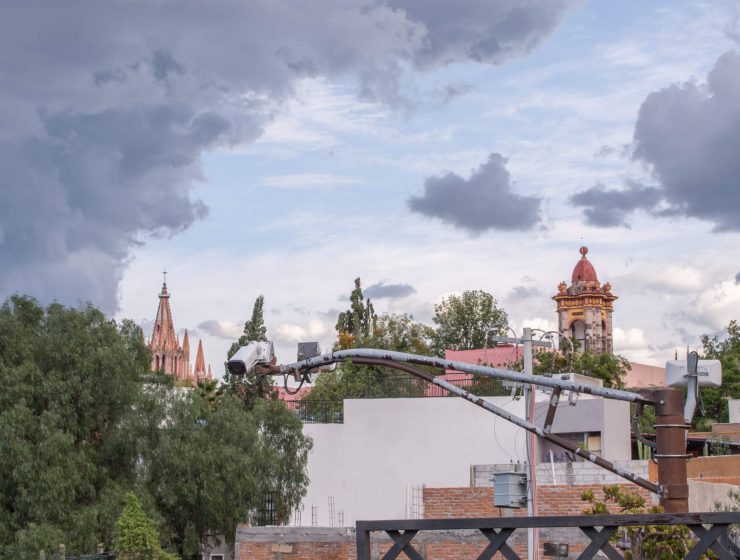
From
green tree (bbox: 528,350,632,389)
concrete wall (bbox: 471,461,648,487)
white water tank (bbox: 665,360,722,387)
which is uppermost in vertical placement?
green tree (bbox: 528,350,632,389)

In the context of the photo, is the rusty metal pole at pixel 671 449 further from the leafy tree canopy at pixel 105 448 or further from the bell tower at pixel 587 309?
the bell tower at pixel 587 309

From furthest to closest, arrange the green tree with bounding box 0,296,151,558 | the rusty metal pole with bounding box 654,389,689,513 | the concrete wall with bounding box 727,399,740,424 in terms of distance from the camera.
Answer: the concrete wall with bounding box 727,399,740,424 < the green tree with bounding box 0,296,151,558 < the rusty metal pole with bounding box 654,389,689,513

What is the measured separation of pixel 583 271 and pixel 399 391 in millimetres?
89971

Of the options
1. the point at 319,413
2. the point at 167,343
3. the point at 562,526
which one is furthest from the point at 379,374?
the point at 167,343

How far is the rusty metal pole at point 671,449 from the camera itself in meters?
10.9

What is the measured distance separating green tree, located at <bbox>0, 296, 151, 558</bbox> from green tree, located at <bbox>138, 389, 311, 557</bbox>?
88 centimetres

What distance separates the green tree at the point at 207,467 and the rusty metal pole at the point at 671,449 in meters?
23.3

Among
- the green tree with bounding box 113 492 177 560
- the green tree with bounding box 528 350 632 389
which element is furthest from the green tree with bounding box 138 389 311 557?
the green tree with bounding box 528 350 632 389

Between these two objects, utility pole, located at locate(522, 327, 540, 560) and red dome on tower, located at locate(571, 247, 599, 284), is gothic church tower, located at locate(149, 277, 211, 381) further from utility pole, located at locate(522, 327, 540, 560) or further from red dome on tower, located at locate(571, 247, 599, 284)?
utility pole, located at locate(522, 327, 540, 560)

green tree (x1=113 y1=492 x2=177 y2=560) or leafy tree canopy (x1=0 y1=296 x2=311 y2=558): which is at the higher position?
leafy tree canopy (x1=0 y1=296 x2=311 y2=558)

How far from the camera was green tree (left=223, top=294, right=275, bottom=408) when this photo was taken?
53.7 meters

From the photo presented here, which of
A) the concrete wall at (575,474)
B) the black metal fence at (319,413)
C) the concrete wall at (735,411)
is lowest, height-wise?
the concrete wall at (575,474)

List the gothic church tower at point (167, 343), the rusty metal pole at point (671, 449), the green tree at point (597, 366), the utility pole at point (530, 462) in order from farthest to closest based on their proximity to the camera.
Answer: the gothic church tower at point (167, 343) → the green tree at point (597, 366) → the utility pole at point (530, 462) → the rusty metal pole at point (671, 449)

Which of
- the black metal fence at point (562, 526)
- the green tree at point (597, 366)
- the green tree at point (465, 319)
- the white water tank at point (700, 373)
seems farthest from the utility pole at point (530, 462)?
the green tree at point (465, 319)
